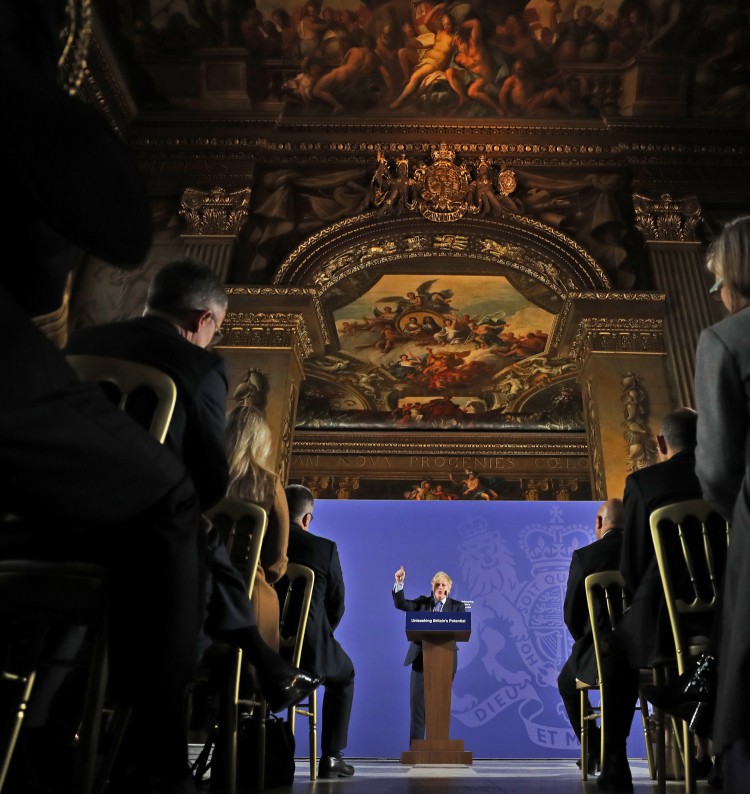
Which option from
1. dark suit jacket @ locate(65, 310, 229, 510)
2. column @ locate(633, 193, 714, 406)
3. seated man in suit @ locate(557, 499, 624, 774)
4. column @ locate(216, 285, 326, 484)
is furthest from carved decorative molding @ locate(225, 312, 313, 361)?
dark suit jacket @ locate(65, 310, 229, 510)

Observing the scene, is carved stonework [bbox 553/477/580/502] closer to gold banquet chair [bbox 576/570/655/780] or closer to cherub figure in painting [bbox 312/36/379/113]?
cherub figure in painting [bbox 312/36/379/113]

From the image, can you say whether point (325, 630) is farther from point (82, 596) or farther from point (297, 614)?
point (82, 596)

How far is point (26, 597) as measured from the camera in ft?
5.32

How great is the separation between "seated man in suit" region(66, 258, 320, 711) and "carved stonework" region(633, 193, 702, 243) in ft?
25.9

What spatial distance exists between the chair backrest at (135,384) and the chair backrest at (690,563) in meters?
1.54

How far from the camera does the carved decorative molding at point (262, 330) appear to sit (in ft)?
29.1

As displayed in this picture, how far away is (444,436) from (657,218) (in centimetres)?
827

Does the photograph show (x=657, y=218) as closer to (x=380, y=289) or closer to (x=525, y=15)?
(x=525, y=15)

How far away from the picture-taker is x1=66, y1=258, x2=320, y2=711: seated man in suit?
194 centimetres

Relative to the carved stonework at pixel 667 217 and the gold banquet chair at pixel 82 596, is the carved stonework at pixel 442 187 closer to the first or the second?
the carved stonework at pixel 667 217

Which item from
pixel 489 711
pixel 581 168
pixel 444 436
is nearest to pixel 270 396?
pixel 489 711

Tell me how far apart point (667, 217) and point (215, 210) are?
16.6ft

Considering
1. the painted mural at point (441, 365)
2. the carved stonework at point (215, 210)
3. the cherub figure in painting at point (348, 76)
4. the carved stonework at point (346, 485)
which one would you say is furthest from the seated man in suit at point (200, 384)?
the carved stonework at point (346, 485)

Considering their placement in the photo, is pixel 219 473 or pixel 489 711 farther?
pixel 489 711
